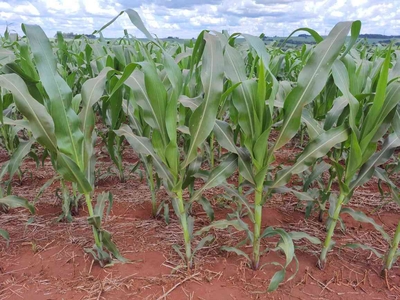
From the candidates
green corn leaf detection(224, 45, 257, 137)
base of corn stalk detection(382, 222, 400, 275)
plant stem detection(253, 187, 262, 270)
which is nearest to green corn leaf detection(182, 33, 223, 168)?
green corn leaf detection(224, 45, 257, 137)

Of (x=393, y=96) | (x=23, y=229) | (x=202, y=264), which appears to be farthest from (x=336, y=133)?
(x=23, y=229)

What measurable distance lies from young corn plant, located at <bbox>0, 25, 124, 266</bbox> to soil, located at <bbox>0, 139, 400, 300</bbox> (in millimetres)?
447

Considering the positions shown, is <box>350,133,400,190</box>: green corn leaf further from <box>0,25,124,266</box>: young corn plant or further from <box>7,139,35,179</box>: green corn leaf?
<box>7,139,35,179</box>: green corn leaf

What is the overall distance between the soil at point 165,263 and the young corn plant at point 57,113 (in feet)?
1.47

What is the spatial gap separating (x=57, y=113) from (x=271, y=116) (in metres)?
1.10

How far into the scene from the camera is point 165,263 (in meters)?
2.13

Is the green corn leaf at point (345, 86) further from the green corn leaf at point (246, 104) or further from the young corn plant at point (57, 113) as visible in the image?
the young corn plant at point (57, 113)

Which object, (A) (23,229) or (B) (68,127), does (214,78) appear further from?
(A) (23,229)

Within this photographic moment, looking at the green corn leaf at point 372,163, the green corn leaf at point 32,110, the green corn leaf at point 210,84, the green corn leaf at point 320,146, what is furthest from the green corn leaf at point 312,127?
the green corn leaf at point 32,110

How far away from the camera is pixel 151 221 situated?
2.65 meters

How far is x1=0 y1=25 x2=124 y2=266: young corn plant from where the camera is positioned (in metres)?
1.62

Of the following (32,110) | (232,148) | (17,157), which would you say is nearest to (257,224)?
(232,148)

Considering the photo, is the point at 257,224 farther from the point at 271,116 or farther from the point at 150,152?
the point at 150,152

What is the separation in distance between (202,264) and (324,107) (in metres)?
1.65
